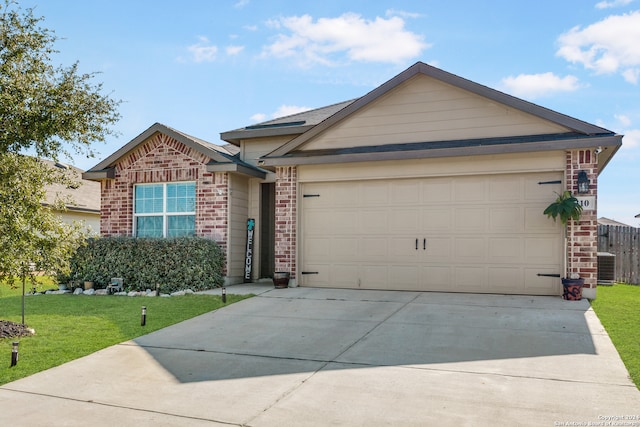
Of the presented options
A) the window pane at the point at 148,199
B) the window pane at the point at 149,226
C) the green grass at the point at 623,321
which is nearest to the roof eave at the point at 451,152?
the green grass at the point at 623,321

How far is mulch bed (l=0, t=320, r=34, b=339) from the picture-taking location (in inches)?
295

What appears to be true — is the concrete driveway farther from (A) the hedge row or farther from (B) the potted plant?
(A) the hedge row

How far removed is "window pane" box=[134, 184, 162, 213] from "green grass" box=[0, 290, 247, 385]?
2.95 meters

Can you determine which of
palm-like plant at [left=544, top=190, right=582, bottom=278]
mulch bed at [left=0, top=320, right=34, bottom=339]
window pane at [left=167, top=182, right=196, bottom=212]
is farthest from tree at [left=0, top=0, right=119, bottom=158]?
palm-like plant at [left=544, top=190, right=582, bottom=278]

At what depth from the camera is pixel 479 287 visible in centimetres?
1041

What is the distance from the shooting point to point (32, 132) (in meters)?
7.82

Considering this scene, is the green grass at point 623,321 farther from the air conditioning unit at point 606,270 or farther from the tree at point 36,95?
Result: the tree at point 36,95

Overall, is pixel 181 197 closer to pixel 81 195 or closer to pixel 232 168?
pixel 232 168

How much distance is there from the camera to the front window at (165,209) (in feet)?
44.1

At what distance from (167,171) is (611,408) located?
1149 centimetres

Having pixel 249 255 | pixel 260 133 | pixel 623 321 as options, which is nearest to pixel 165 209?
pixel 249 255

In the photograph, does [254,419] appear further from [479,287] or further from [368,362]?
[479,287]

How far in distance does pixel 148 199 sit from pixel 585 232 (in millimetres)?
10521

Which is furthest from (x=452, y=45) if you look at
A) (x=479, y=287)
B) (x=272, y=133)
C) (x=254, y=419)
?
(x=254, y=419)
